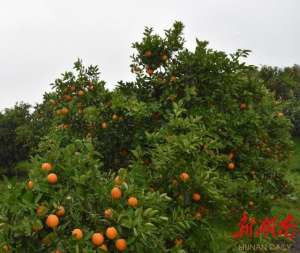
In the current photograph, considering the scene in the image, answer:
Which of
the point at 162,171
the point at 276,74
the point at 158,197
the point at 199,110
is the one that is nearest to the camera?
the point at 158,197

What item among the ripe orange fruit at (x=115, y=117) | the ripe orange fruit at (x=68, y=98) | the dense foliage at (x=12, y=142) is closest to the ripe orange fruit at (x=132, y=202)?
the ripe orange fruit at (x=115, y=117)

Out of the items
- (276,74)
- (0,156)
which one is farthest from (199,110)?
(276,74)

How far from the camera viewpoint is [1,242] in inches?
164

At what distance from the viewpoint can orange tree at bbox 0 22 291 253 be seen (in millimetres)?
4262

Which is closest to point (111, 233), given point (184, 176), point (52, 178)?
point (52, 178)

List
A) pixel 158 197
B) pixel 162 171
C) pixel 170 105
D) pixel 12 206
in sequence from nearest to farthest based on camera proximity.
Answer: pixel 12 206, pixel 158 197, pixel 162 171, pixel 170 105

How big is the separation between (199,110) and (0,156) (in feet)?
59.6

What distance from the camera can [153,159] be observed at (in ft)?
18.4

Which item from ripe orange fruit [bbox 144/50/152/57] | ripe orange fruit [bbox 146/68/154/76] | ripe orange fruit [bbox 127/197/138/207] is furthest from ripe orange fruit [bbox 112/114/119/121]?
ripe orange fruit [bbox 127/197/138/207]

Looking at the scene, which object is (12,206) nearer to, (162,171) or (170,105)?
(162,171)

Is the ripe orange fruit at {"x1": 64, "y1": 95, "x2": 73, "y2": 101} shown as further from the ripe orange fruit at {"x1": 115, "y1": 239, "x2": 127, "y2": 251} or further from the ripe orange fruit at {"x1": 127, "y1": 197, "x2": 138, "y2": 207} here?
the ripe orange fruit at {"x1": 115, "y1": 239, "x2": 127, "y2": 251}

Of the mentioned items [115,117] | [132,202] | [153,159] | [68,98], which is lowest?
[132,202]

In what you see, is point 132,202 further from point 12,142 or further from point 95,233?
point 12,142

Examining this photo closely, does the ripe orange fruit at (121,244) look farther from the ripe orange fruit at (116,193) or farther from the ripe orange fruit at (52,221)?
the ripe orange fruit at (52,221)
